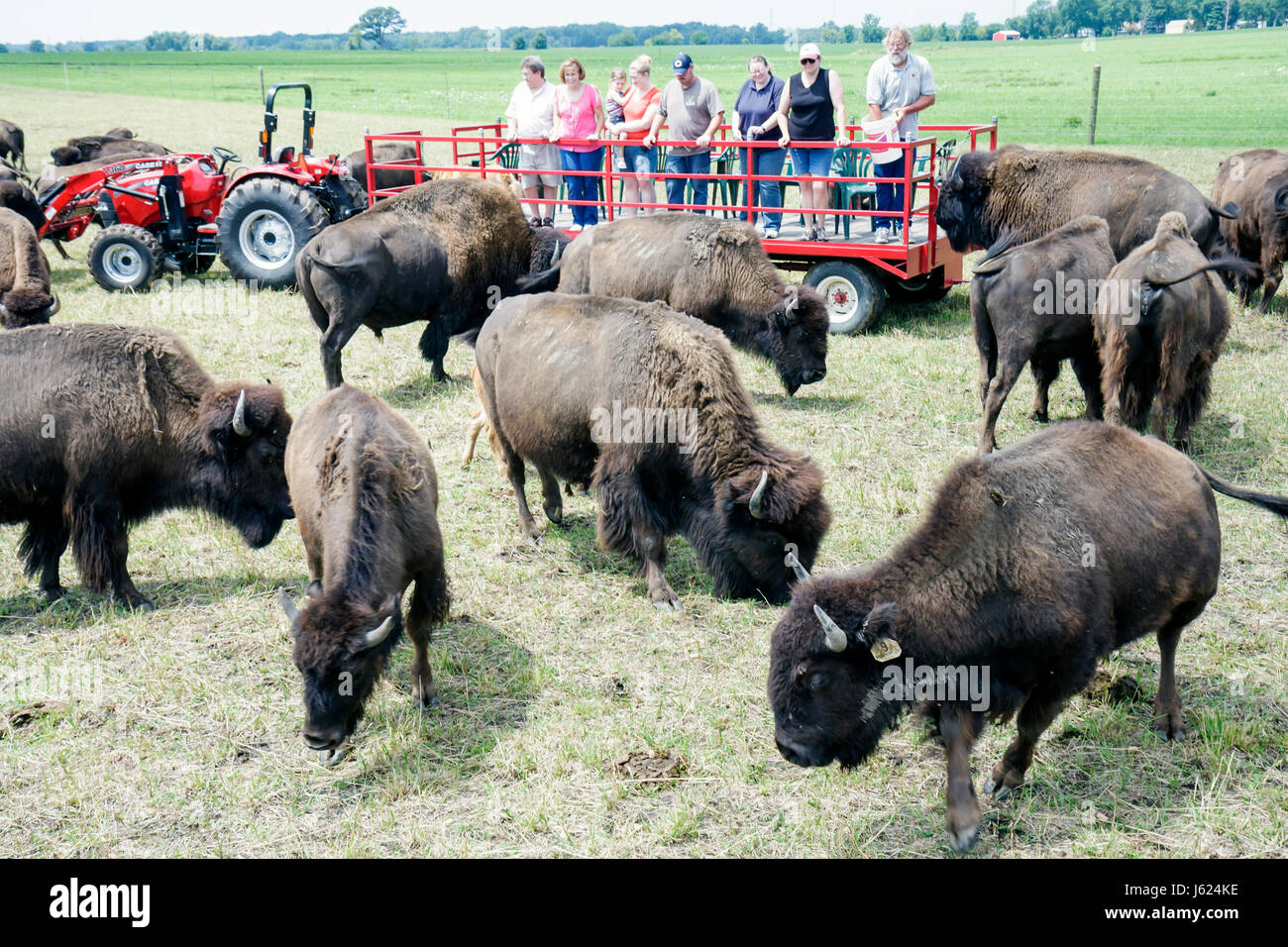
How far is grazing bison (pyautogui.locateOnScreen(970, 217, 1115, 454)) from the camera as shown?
812cm

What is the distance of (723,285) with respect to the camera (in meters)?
9.65

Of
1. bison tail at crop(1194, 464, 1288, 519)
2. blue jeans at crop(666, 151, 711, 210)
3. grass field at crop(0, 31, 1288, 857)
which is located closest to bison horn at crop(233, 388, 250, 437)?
grass field at crop(0, 31, 1288, 857)

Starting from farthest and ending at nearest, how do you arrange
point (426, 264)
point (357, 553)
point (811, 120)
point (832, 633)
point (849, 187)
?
point (849, 187)
point (811, 120)
point (426, 264)
point (357, 553)
point (832, 633)

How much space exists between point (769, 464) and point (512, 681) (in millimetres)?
1952

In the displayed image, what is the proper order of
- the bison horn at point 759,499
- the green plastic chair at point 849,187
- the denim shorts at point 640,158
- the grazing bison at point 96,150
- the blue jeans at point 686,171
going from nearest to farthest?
the bison horn at point 759,499 < the green plastic chair at point 849,187 < the blue jeans at point 686,171 < the denim shorts at point 640,158 < the grazing bison at point 96,150

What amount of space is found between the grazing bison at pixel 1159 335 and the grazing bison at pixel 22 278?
9.26 meters

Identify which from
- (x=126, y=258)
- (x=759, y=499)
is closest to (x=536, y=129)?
(x=126, y=258)

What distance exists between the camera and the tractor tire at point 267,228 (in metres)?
13.1

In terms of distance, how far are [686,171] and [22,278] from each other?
738 cm

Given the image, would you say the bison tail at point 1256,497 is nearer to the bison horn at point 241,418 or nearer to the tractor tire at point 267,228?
the bison horn at point 241,418

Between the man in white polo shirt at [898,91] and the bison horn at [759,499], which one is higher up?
the man in white polo shirt at [898,91]

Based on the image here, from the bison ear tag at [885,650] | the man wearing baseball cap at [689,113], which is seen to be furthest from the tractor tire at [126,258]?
the bison ear tag at [885,650]

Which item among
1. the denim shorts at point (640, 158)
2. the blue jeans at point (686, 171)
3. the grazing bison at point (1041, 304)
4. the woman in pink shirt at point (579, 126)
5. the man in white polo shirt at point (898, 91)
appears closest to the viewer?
the grazing bison at point (1041, 304)

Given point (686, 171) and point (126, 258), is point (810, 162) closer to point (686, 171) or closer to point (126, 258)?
point (686, 171)
